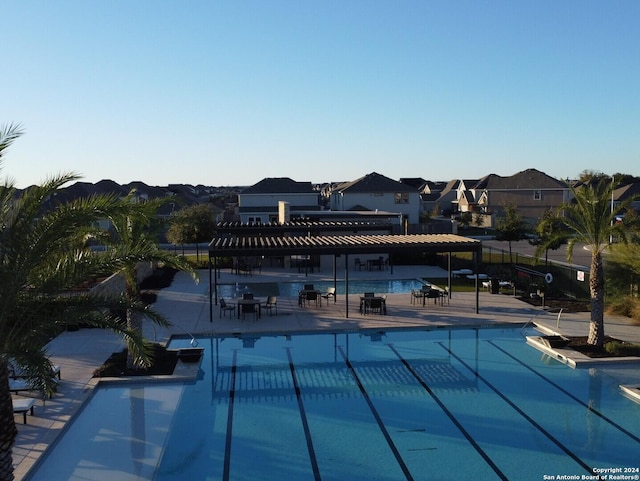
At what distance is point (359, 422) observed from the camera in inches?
468

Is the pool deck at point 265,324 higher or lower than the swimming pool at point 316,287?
lower

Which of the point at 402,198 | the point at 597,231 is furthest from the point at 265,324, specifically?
the point at 402,198

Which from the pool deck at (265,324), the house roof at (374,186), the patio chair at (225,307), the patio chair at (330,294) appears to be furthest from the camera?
the house roof at (374,186)

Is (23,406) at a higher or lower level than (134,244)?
lower

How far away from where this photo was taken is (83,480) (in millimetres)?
9391

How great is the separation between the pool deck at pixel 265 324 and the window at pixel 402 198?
3203 centimetres

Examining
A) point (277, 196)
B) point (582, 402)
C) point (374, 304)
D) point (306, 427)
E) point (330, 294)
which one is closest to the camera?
point (306, 427)

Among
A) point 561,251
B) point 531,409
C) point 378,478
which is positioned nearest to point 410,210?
point 561,251

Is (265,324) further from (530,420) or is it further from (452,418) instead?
(530,420)

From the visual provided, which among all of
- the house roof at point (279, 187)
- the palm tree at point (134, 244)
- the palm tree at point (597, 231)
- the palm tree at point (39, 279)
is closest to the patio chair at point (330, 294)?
the palm tree at point (134, 244)

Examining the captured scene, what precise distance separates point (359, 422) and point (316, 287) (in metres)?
15.8

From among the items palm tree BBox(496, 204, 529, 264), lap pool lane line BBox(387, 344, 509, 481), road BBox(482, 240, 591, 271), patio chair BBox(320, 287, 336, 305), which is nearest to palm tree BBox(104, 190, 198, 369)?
lap pool lane line BBox(387, 344, 509, 481)

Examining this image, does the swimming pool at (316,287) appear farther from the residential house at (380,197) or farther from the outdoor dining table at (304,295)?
the residential house at (380,197)

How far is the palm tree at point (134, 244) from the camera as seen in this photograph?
8938 millimetres
